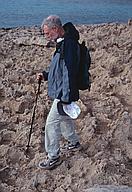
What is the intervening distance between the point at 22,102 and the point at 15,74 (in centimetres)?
130

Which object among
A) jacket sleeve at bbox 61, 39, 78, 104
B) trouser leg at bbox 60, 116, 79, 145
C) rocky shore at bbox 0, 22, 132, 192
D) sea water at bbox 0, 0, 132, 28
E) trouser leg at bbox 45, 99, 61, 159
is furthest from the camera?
sea water at bbox 0, 0, 132, 28

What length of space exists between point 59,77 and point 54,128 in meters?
0.55

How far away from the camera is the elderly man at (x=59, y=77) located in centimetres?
509

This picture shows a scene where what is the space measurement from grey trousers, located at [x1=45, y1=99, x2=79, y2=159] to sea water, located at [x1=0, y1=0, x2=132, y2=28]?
23.0ft

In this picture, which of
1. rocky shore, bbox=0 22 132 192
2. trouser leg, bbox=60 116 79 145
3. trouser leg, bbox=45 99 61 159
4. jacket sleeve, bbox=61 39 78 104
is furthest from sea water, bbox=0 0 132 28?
jacket sleeve, bbox=61 39 78 104

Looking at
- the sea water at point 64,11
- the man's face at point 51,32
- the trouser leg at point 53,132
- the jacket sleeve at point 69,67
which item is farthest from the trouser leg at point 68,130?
the sea water at point 64,11

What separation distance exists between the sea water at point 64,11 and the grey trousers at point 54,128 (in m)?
7.01

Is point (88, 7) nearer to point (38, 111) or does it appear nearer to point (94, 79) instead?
point (94, 79)

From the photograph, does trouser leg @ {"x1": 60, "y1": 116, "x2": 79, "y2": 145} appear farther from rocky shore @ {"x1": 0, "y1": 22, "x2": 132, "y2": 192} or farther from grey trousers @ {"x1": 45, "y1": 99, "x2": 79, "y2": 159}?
rocky shore @ {"x1": 0, "y1": 22, "x2": 132, "y2": 192}

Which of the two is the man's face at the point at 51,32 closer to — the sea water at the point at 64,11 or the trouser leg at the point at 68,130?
the trouser leg at the point at 68,130

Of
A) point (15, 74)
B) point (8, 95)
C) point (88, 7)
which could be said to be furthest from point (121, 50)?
point (88, 7)

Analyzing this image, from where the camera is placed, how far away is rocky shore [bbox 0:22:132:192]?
17.2ft

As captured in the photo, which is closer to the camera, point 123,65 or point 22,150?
point 22,150

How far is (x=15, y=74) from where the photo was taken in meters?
8.40
